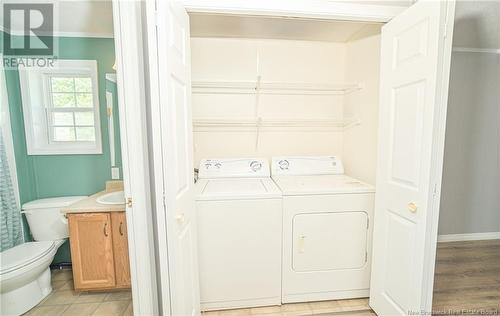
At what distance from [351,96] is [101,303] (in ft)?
9.15

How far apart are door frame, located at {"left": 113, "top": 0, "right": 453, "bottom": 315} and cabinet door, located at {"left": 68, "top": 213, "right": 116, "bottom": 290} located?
0.76 meters

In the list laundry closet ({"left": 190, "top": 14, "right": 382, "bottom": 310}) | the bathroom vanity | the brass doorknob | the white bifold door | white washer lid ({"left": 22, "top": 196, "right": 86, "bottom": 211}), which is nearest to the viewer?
the white bifold door

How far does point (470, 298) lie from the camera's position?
5.99 feet

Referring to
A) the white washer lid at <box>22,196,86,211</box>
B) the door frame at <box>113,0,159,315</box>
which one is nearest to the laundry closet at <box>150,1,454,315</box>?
the door frame at <box>113,0,159,315</box>

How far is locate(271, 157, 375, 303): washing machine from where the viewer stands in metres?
1.73

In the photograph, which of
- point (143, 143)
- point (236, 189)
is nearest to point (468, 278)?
point (236, 189)

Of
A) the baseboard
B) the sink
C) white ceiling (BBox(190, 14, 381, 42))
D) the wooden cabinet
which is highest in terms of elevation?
white ceiling (BBox(190, 14, 381, 42))

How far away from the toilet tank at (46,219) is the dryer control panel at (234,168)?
49.6 inches

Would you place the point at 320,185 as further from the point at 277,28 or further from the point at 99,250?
the point at 99,250

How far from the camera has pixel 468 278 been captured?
2072 millimetres

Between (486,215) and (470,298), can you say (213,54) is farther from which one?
(486,215)

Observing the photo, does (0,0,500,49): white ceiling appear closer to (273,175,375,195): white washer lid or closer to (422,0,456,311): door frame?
(422,0,456,311): door frame

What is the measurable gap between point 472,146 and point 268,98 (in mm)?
2361

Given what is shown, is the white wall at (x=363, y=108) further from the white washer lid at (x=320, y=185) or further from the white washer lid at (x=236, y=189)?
the white washer lid at (x=236, y=189)
